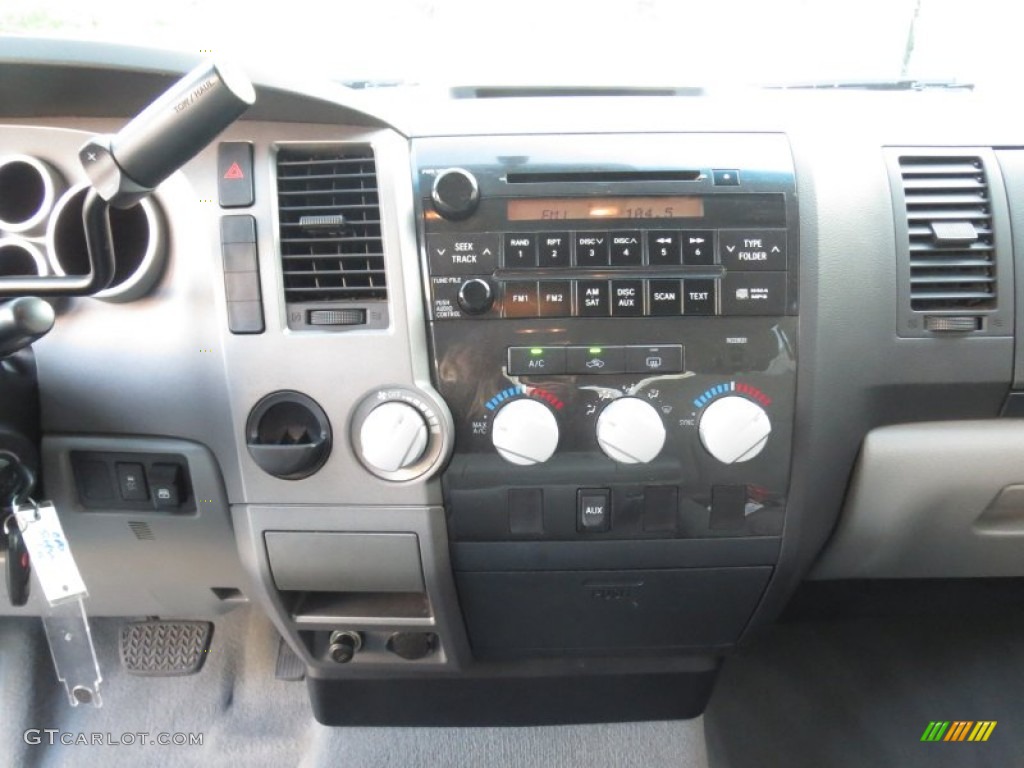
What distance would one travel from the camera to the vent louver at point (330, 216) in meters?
0.84

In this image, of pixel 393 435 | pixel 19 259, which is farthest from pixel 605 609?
pixel 19 259

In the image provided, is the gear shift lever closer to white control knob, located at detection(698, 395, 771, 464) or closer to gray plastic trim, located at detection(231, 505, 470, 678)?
gray plastic trim, located at detection(231, 505, 470, 678)

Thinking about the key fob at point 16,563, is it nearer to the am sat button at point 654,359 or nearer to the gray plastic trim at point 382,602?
the gray plastic trim at point 382,602

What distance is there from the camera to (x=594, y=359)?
87 cm

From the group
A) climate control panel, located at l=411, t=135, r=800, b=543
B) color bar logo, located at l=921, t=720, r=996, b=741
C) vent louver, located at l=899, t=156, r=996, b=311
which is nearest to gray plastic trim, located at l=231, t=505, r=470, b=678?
climate control panel, located at l=411, t=135, r=800, b=543

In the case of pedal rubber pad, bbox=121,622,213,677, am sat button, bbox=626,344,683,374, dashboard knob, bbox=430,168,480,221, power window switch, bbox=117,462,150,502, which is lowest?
pedal rubber pad, bbox=121,622,213,677

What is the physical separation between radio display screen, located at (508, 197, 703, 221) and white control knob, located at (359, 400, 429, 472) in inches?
9.8

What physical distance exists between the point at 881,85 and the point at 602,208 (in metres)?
0.63

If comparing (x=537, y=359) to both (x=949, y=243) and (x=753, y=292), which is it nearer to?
(x=753, y=292)

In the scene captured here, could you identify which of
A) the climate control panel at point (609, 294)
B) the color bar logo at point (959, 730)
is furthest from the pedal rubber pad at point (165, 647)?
the color bar logo at point (959, 730)

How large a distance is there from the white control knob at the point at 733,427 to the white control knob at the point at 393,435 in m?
0.32

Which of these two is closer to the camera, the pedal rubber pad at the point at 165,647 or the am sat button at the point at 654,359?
the am sat button at the point at 654,359

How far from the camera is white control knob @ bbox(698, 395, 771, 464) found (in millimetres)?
868

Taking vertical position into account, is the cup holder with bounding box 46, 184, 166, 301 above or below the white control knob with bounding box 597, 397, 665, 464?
above
